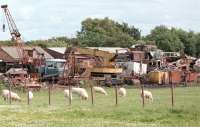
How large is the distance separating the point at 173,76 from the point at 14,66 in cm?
2351

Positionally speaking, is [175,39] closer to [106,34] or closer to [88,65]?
[106,34]

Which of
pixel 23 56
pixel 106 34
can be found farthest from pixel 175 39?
pixel 23 56

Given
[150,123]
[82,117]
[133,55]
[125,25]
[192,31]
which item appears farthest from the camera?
[125,25]

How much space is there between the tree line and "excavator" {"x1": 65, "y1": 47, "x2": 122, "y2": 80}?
239 feet

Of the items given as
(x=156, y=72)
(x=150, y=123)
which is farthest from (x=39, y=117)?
(x=156, y=72)

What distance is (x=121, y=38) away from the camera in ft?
554

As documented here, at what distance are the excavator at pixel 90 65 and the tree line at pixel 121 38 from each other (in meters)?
72.8

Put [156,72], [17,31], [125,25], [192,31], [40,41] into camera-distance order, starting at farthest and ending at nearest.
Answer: [125,25] → [192,31] → [40,41] → [17,31] → [156,72]

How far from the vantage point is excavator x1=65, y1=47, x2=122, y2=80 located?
7938cm

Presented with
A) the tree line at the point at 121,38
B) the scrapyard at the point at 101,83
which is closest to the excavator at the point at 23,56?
the scrapyard at the point at 101,83

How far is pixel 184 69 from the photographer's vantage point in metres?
91.2

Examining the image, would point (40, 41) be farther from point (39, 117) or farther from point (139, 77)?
point (39, 117)

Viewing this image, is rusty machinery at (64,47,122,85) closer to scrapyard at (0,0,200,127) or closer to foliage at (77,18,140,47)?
scrapyard at (0,0,200,127)

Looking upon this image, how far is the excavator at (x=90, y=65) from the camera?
79375 millimetres
